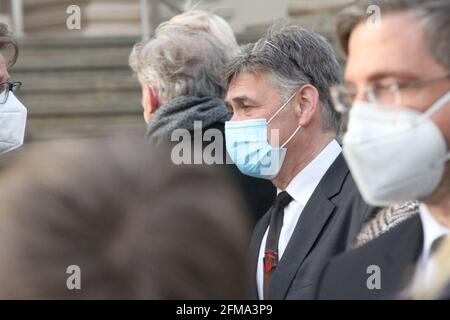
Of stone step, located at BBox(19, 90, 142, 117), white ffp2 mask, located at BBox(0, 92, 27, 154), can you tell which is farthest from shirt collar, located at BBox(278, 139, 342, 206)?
stone step, located at BBox(19, 90, 142, 117)

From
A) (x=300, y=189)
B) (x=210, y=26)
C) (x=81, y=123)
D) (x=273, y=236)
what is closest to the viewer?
(x=273, y=236)

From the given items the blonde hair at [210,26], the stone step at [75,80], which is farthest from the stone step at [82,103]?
the blonde hair at [210,26]

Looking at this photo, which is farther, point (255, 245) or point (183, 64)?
point (183, 64)

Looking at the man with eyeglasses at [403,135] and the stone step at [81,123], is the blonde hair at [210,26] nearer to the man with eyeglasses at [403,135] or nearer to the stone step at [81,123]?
the man with eyeglasses at [403,135]

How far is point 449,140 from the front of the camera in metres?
2.76

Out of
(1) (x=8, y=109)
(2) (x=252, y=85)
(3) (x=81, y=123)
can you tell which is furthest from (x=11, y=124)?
(3) (x=81, y=123)

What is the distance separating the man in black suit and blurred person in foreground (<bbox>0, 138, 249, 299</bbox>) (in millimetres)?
2042

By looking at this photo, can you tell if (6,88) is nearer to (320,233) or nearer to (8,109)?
(8,109)

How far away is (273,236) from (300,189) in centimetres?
22

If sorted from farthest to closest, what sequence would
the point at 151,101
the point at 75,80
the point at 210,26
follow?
the point at 75,80 → the point at 210,26 → the point at 151,101

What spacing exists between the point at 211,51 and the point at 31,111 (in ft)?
15.6

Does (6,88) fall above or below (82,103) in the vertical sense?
below

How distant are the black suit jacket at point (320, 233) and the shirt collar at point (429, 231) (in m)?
0.74

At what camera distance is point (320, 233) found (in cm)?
382
